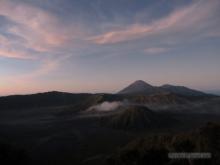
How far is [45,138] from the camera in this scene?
417ft

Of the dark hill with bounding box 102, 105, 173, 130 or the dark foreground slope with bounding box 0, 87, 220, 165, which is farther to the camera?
the dark hill with bounding box 102, 105, 173, 130

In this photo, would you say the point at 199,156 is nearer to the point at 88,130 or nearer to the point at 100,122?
the point at 88,130

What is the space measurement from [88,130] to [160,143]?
9017 cm

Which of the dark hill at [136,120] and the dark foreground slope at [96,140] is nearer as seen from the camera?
the dark foreground slope at [96,140]

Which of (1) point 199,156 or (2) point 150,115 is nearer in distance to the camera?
(1) point 199,156

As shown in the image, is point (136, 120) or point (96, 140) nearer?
point (96, 140)

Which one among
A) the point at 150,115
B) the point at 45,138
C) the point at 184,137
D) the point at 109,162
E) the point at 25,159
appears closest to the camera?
the point at 184,137

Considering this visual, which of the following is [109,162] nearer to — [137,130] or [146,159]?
[146,159]

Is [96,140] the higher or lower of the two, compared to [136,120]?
lower

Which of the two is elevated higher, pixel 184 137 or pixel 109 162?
pixel 184 137

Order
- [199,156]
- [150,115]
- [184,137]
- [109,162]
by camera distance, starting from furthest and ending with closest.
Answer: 1. [150,115]
2. [109,162]
3. [184,137]
4. [199,156]

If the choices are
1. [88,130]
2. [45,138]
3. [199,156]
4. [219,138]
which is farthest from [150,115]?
[199,156]

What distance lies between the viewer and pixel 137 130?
149875 mm

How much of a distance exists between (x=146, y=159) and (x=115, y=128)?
342 ft
